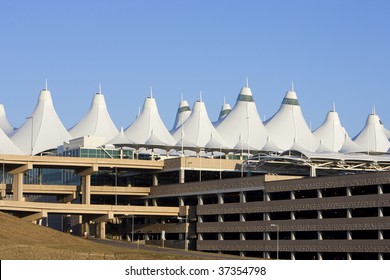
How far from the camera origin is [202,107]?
163 metres

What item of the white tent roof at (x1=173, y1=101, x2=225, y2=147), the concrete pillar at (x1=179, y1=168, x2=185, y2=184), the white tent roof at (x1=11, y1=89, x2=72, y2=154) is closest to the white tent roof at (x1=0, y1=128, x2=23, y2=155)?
the white tent roof at (x1=11, y1=89, x2=72, y2=154)

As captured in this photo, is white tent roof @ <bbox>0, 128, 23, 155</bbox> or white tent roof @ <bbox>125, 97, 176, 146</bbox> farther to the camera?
white tent roof @ <bbox>125, 97, 176, 146</bbox>

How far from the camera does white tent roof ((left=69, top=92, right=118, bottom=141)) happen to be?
520 feet

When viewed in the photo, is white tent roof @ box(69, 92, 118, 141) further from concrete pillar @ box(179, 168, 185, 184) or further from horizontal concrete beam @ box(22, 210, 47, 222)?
horizontal concrete beam @ box(22, 210, 47, 222)

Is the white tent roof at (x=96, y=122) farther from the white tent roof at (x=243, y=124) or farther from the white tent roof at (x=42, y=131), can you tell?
the white tent roof at (x=243, y=124)

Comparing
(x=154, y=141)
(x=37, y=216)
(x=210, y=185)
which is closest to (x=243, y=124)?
(x=154, y=141)

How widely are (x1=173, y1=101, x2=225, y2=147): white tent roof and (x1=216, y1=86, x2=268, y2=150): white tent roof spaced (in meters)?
3.08

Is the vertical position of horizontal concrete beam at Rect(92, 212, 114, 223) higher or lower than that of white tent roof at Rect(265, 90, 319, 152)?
lower

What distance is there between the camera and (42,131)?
15162 centimetres

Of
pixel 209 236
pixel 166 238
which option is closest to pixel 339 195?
pixel 209 236

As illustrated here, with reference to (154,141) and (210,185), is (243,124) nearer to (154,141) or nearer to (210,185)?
(154,141)

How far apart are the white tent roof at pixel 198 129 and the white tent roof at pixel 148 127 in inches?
117

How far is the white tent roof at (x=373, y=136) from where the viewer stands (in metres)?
172

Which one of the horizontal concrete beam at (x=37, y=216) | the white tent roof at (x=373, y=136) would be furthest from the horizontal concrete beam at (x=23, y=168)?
the white tent roof at (x=373, y=136)
